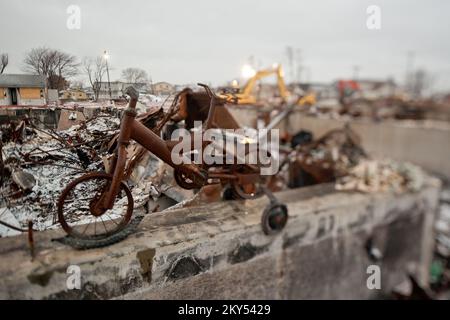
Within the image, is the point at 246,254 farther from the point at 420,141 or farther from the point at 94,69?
the point at 94,69

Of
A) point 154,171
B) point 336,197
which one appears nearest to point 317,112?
point 336,197

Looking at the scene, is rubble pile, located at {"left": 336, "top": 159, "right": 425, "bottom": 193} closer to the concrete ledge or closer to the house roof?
the concrete ledge

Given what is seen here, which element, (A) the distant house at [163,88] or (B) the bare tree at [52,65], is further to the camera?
(A) the distant house at [163,88]

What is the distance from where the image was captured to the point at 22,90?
4.42 ft

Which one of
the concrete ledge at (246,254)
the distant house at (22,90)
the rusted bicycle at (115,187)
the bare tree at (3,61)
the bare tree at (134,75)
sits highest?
the bare tree at (3,61)

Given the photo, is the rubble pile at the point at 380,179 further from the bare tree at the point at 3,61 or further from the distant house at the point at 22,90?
the bare tree at the point at 3,61

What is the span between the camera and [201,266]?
5.90 feet

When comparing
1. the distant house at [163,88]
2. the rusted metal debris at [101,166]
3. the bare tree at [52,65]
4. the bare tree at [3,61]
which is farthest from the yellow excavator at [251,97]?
the bare tree at [3,61]

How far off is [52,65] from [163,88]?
0.52 meters

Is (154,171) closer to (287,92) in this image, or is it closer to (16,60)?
(16,60)

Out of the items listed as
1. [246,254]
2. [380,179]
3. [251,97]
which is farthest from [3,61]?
[380,179]

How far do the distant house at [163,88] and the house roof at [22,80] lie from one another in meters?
0.52

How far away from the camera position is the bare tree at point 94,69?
4.58 feet

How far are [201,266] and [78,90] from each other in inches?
47.9
